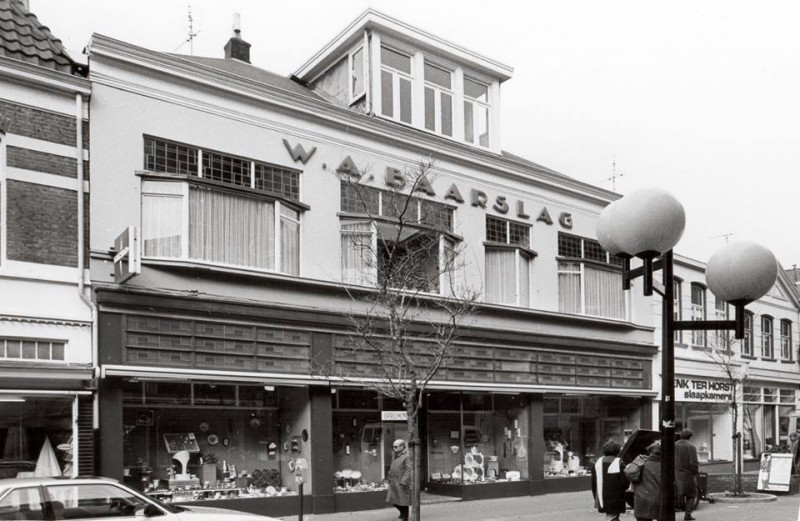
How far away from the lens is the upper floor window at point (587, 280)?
22578 millimetres

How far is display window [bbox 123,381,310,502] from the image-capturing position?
14.8 m

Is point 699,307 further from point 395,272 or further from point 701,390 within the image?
point 395,272

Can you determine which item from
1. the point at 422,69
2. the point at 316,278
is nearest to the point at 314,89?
the point at 422,69

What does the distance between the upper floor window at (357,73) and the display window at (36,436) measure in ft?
32.2

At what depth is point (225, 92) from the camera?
16109 millimetres

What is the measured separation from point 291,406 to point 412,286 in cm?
333

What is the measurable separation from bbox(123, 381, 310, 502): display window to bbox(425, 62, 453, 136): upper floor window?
7637 millimetres

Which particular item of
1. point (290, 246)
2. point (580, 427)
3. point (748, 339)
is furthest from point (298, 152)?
point (748, 339)

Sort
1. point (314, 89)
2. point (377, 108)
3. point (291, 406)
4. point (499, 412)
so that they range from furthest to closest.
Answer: point (314, 89) → point (499, 412) → point (377, 108) → point (291, 406)

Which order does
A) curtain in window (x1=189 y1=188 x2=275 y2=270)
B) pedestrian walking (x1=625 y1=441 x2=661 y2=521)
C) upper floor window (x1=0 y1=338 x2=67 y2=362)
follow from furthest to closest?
curtain in window (x1=189 y1=188 x2=275 y2=270) → upper floor window (x1=0 y1=338 x2=67 y2=362) → pedestrian walking (x1=625 y1=441 x2=661 y2=521)

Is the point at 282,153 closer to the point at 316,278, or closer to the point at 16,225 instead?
the point at 316,278

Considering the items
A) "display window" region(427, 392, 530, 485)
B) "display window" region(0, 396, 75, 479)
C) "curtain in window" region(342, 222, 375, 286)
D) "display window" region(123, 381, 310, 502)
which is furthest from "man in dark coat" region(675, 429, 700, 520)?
"display window" region(0, 396, 75, 479)

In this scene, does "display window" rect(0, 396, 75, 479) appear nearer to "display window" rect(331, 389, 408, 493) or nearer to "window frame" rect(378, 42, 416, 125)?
"display window" rect(331, 389, 408, 493)

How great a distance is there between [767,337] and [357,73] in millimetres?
19817
